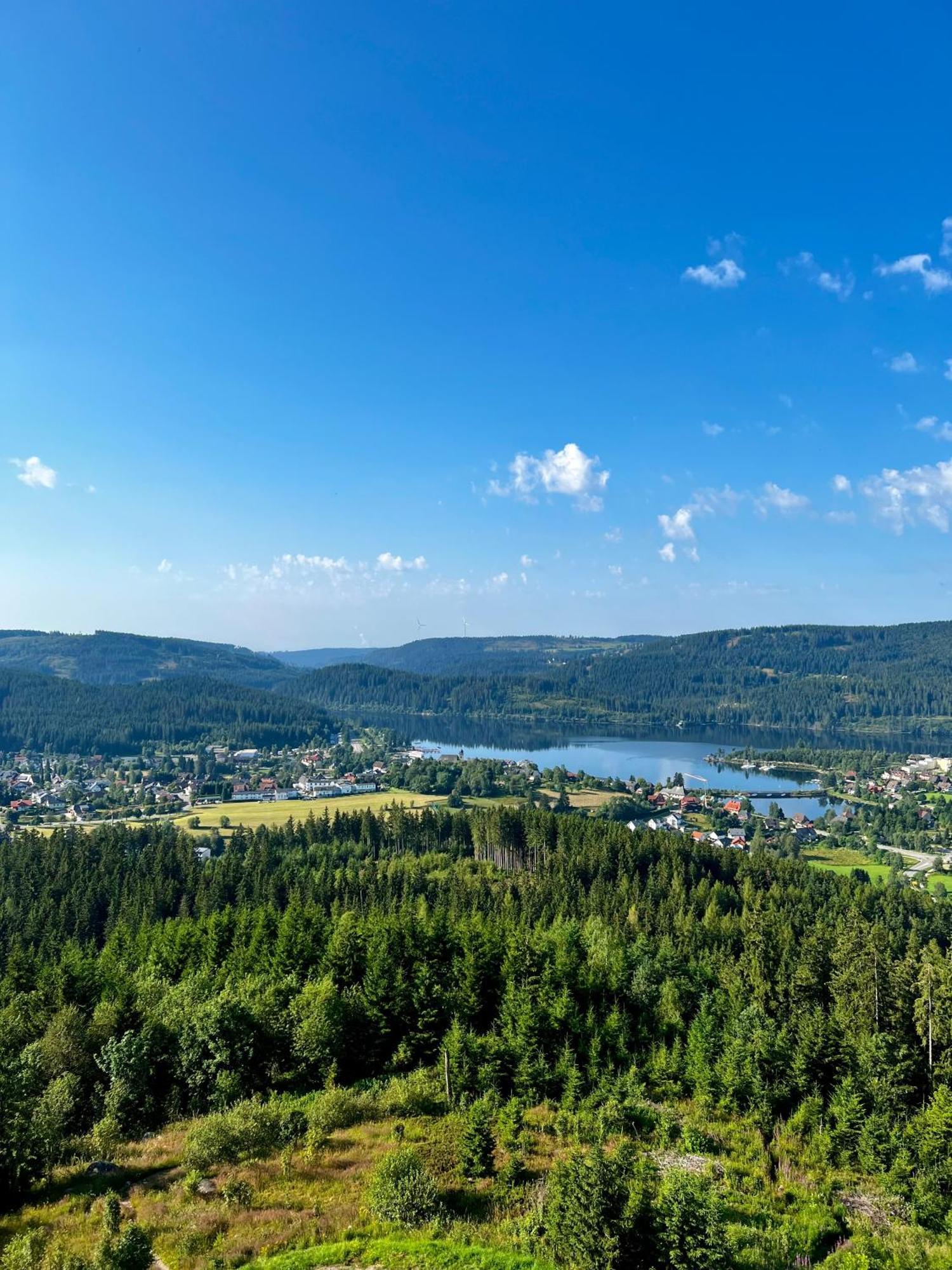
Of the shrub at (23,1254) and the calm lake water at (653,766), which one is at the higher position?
the shrub at (23,1254)

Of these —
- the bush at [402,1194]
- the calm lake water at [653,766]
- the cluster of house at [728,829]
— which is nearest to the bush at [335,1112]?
the bush at [402,1194]

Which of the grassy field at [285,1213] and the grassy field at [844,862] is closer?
the grassy field at [285,1213]

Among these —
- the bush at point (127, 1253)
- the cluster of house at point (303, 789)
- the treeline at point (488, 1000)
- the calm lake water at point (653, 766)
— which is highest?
the bush at point (127, 1253)

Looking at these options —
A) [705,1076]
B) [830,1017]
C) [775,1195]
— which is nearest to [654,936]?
[830,1017]

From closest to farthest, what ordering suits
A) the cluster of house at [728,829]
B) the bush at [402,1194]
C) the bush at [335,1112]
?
the bush at [402,1194] → the bush at [335,1112] → the cluster of house at [728,829]

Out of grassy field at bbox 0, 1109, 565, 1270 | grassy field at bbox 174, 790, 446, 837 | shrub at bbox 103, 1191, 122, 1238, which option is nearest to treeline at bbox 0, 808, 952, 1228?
grassy field at bbox 0, 1109, 565, 1270

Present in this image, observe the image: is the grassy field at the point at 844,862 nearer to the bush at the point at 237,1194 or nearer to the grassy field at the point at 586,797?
the grassy field at the point at 586,797

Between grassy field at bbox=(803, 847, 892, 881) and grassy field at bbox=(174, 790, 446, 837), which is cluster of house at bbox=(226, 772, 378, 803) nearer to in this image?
grassy field at bbox=(174, 790, 446, 837)
